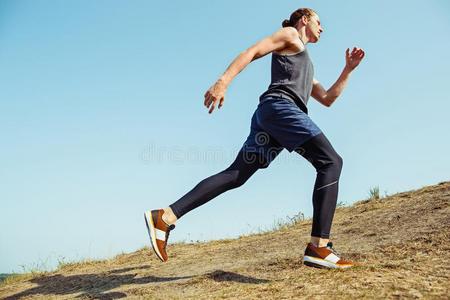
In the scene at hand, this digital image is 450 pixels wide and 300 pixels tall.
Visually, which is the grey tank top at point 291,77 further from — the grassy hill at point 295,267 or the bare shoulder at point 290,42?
the grassy hill at point 295,267

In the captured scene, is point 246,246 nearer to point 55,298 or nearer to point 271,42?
point 55,298

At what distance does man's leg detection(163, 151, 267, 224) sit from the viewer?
3525 millimetres

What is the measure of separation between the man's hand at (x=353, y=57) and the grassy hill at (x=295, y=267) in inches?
66.5

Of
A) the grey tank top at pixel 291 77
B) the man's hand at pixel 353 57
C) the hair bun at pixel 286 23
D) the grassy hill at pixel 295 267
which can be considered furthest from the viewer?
the man's hand at pixel 353 57

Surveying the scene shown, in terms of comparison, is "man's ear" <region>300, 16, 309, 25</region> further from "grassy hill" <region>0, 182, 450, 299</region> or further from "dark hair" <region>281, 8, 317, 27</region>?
"grassy hill" <region>0, 182, 450, 299</region>

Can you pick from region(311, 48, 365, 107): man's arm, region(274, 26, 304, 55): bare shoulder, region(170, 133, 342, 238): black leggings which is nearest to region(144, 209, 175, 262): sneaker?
region(170, 133, 342, 238): black leggings

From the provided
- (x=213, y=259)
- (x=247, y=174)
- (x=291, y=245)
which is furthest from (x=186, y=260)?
(x=247, y=174)

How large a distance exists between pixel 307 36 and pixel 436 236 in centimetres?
209

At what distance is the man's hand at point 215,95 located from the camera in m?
3.20

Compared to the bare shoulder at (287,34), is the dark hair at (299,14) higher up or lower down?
higher up

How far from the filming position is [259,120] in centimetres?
367

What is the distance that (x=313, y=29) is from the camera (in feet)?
13.0

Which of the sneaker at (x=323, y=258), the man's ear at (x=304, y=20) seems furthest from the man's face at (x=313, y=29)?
the sneaker at (x=323, y=258)

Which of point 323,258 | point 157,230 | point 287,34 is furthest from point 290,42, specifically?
point 157,230
